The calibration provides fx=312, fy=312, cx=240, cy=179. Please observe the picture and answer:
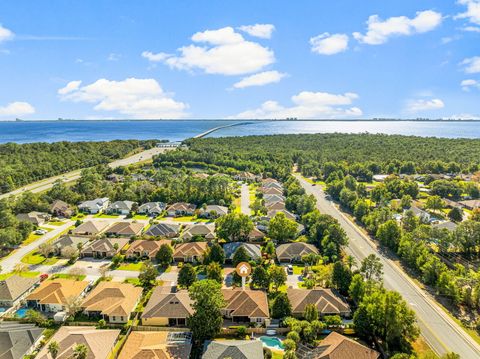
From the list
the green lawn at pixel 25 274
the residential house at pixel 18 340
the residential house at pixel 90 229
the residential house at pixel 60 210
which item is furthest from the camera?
the residential house at pixel 60 210

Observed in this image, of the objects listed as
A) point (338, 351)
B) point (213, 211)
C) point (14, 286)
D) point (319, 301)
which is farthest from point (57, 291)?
point (213, 211)

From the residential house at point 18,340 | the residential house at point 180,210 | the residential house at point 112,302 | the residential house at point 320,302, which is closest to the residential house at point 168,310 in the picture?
the residential house at point 112,302

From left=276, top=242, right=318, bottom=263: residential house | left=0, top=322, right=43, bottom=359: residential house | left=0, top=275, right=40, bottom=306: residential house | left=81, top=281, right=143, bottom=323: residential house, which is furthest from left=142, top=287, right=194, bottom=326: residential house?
left=276, top=242, right=318, bottom=263: residential house

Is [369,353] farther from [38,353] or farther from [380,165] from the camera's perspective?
[380,165]

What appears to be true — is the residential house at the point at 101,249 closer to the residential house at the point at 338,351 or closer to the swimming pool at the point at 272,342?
the swimming pool at the point at 272,342

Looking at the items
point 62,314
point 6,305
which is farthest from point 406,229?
point 6,305

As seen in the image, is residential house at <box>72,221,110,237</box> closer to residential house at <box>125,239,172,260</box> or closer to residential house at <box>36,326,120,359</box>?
residential house at <box>125,239,172,260</box>
